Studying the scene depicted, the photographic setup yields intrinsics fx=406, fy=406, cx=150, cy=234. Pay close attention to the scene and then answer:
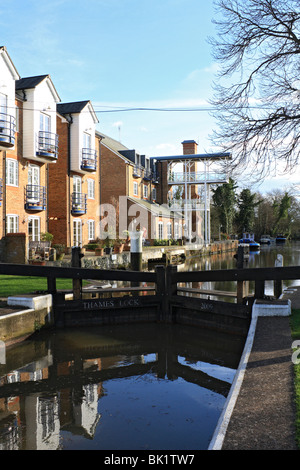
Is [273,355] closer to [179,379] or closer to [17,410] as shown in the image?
[179,379]

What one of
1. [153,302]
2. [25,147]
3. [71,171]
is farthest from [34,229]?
[153,302]

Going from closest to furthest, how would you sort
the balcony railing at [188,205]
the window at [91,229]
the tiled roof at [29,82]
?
1. the tiled roof at [29,82]
2. the window at [91,229]
3. the balcony railing at [188,205]

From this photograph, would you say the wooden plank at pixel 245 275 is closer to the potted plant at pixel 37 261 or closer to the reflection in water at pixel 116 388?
the reflection in water at pixel 116 388

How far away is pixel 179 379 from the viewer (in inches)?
301

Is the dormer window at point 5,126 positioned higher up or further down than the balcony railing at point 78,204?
higher up

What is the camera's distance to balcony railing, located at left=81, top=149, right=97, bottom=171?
27.4 metres

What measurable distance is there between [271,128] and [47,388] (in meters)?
7.78

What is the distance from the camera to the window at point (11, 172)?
21.2m

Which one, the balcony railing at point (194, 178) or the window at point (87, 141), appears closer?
the window at point (87, 141)

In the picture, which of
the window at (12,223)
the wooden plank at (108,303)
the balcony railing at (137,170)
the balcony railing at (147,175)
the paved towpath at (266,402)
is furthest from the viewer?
the balcony railing at (147,175)

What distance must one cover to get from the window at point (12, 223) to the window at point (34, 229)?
4.12 feet

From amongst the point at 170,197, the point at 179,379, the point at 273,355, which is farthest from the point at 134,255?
the point at 170,197

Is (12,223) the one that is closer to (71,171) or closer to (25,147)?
(25,147)

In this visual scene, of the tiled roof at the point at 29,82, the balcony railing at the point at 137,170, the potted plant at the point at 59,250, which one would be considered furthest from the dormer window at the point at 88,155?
the balcony railing at the point at 137,170
